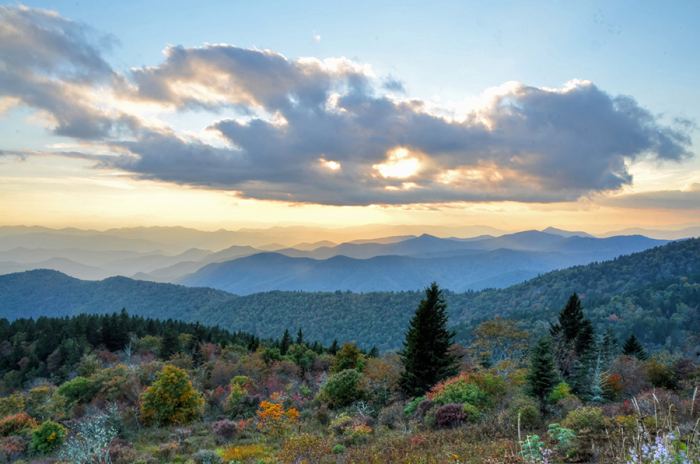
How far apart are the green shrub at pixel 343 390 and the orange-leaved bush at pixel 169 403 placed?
8.61 meters

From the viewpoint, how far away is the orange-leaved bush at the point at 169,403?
2592cm

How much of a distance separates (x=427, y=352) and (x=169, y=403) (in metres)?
16.8

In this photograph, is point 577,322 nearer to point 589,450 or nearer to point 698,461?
point 589,450

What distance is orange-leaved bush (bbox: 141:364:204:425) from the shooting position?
2592 cm

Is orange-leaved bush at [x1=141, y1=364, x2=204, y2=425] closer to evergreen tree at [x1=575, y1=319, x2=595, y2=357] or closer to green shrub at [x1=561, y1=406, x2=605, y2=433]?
green shrub at [x1=561, y1=406, x2=605, y2=433]

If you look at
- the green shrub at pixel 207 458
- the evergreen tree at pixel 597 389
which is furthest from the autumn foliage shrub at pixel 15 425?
the evergreen tree at pixel 597 389

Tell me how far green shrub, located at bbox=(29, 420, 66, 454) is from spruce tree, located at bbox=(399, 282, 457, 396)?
1926 cm

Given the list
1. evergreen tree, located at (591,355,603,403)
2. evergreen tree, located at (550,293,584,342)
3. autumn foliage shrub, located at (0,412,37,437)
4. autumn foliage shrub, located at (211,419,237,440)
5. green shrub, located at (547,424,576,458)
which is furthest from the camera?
evergreen tree, located at (550,293,584,342)

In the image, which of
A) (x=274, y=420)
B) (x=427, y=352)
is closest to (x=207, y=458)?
(x=274, y=420)

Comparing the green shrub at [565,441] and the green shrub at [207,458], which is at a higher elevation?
the green shrub at [565,441]

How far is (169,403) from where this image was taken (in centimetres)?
2600

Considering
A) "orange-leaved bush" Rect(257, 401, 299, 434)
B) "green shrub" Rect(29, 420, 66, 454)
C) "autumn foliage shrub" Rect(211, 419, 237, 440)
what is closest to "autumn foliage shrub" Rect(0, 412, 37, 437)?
"green shrub" Rect(29, 420, 66, 454)

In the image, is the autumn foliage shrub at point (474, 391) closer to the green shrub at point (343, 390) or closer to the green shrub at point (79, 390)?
the green shrub at point (343, 390)

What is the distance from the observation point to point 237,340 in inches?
3095
